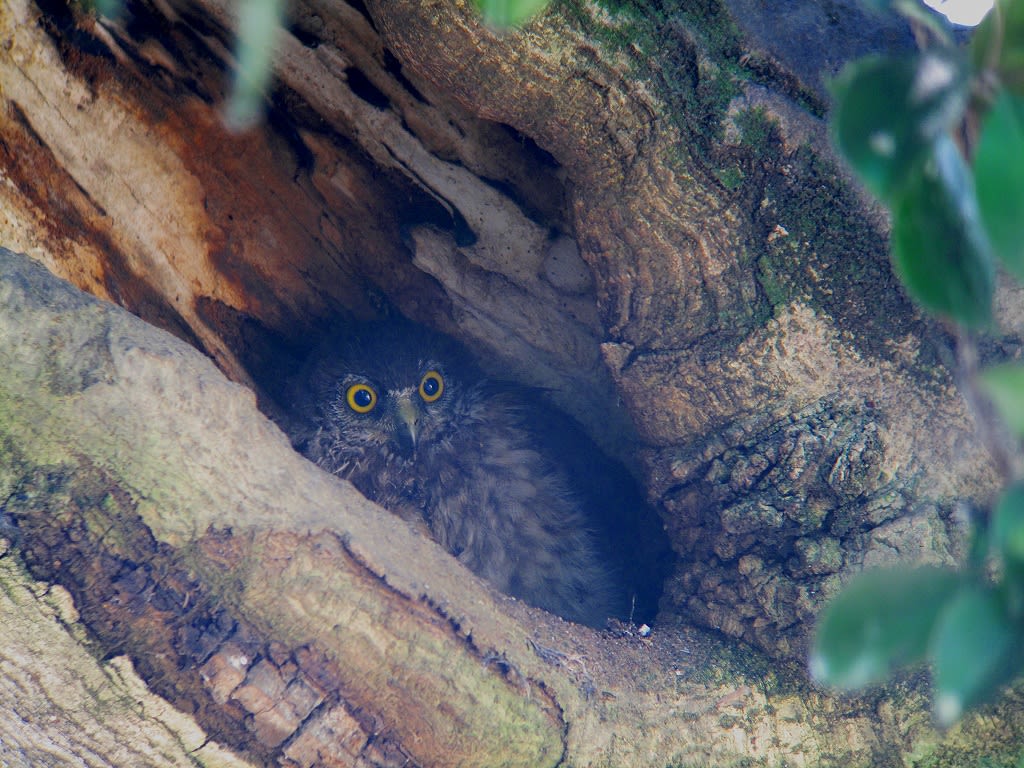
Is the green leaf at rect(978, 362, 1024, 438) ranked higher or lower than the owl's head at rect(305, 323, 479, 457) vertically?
lower

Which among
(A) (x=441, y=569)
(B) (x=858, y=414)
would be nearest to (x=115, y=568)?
(A) (x=441, y=569)

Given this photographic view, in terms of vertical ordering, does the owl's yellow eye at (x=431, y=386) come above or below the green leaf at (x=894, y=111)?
above

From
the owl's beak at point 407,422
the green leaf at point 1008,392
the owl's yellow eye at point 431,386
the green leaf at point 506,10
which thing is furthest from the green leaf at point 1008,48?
the owl's yellow eye at point 431,386

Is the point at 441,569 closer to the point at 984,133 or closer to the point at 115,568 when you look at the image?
the point at 115,568

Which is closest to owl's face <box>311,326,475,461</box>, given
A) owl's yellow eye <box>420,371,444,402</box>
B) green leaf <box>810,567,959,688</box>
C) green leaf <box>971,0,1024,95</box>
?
owl's yellow eye <box>420,371,444,402</box>

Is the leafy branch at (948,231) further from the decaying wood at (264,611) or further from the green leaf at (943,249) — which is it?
the decaying wood at (264,611)

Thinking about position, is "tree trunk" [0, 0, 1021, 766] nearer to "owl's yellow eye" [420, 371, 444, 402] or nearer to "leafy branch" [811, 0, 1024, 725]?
"owl's yellow eye" [420, 371, 444, 402]

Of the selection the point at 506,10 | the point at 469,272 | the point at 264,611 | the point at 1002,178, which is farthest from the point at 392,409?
the point at 1002,178
